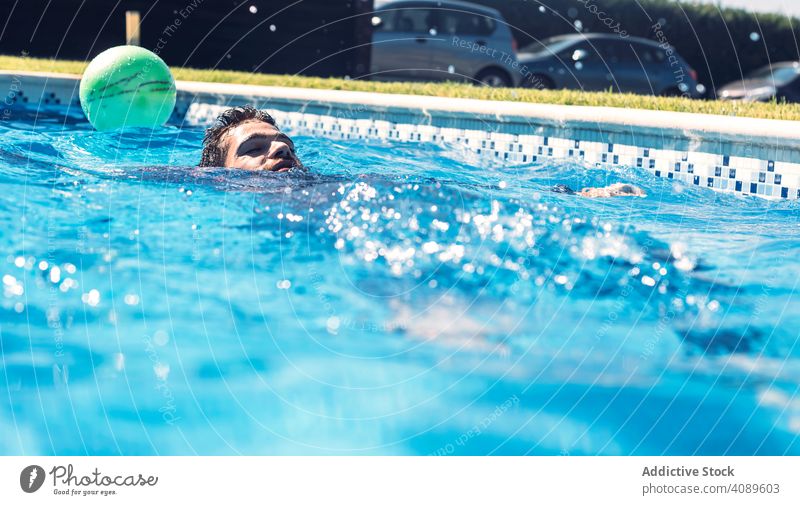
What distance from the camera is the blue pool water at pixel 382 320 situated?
3.45 meters

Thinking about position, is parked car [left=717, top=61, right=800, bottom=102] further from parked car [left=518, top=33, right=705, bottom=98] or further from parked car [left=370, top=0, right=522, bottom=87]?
parked car [left=370, top=0, right=522, bottom=87]

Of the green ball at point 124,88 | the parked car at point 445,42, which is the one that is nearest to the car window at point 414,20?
the parked car at point 445,42

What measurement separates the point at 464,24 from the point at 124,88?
35.8 feet

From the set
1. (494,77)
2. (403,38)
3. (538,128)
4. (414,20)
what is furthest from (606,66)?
(538,128)

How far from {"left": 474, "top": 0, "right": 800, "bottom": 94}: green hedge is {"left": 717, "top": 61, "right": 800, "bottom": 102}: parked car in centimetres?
388

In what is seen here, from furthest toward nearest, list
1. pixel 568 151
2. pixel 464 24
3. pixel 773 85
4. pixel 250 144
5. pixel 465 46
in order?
1. pixel 773 85
2. pixel 464 24
3. pixel 465 46
4. pixel 568 151
5. pixel 250 144

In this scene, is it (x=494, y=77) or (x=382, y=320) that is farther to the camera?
(x=494, y=77)

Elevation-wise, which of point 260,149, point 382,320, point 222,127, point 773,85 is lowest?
point 382,320

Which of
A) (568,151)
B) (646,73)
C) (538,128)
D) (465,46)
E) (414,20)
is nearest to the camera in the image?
(568,151)

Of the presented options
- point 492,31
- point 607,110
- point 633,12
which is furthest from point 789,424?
point 633,12

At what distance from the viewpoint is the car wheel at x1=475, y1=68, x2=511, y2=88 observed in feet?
58.7

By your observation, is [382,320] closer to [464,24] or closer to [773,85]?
[464,24]

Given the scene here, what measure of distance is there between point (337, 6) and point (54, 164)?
40.4ft

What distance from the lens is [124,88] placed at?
819 cm
